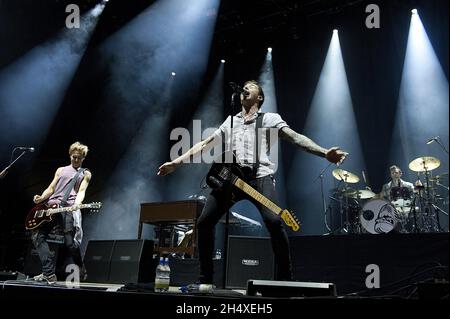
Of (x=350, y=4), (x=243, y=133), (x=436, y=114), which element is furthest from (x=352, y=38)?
(x=243, y=133)

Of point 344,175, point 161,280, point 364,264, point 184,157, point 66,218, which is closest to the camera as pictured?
point 161,280

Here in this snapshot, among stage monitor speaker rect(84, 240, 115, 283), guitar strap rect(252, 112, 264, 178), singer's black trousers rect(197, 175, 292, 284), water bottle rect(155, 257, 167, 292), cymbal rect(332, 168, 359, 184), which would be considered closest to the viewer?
water bottle rect(155, 257, 167, 292)

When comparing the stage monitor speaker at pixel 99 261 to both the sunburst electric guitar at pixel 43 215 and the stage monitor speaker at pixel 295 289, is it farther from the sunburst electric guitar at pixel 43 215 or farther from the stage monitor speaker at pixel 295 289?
Answer: the stage monitor speaker at pixel 295 289

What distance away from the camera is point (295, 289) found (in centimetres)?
248

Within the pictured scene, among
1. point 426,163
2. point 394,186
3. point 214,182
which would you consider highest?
point 426,163

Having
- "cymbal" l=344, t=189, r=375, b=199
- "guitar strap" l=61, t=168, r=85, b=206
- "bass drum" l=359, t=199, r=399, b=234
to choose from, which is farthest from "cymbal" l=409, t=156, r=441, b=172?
"guitar strap" l=61, t=168, r=85, b=206

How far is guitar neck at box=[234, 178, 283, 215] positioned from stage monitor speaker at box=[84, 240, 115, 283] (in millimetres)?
2907

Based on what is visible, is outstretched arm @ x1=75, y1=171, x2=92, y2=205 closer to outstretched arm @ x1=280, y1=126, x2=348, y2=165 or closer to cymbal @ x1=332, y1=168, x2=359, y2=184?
outstretched arm @ x1=280, y1=126, x2=348, y2=165

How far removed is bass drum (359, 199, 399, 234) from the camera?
639cm

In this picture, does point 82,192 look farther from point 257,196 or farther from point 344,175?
point 344,175

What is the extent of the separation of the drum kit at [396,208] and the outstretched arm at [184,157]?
12.6 ft

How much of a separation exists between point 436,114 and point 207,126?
580cm

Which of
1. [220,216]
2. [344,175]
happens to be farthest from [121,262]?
[344,175]

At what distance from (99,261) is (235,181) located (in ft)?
10.1
